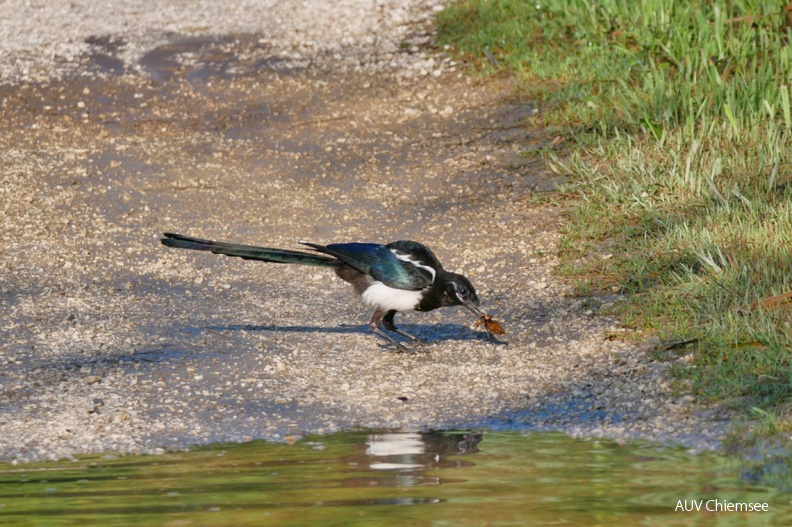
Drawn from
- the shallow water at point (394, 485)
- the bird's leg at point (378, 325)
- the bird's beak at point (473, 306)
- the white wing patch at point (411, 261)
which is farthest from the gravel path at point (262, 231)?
the white wing patch at point (411, 261)

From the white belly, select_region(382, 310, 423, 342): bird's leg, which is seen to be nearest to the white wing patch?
the white belly

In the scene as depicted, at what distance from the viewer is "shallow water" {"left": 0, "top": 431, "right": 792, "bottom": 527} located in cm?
324

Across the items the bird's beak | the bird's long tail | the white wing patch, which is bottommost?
the bird's beak

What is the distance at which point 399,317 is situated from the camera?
6.68 metres

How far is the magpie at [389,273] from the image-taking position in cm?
571

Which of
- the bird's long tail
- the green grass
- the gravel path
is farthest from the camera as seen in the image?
the bird's long tail

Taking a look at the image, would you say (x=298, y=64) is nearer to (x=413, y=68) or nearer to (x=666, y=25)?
(x=413, y=68)

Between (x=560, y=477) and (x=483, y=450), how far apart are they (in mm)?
523

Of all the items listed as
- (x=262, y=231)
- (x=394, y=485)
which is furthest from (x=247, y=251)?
(x=394, y=485)

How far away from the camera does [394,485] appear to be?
3600 millimetres

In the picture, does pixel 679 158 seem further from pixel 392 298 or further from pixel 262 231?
pixel 262 231

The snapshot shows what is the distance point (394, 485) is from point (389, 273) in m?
2.26

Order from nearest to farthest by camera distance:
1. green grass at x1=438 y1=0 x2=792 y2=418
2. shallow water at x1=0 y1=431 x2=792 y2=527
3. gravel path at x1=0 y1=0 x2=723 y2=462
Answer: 1. shallow water at x1=0 y1=431 x2=792 y2=527
2. gravel path at x1=0 y1=0 x2=723 y2=462
3. green grass at x1=438 y1=0 x2=792 y2=418

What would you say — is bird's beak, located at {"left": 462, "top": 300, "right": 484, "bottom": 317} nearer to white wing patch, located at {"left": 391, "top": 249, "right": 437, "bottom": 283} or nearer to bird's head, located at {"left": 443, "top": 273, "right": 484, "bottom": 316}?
bird's head, located at {"left": 443, "top": 273, "right": 484, "bottom": 316}
